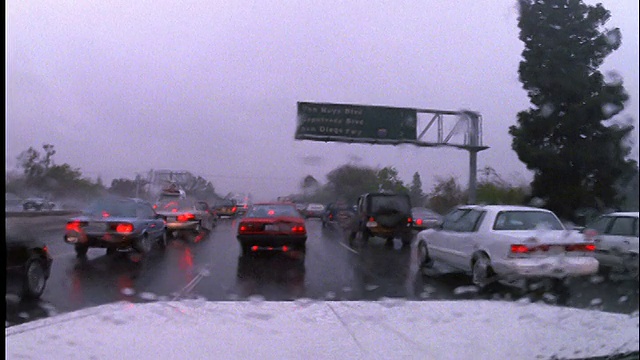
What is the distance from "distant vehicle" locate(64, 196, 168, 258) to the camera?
6883mm

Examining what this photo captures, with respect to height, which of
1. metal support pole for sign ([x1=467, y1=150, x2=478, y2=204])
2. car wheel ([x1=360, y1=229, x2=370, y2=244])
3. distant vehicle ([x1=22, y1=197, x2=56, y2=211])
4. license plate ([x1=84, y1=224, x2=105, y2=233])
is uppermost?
metal support pole for sign ([x1=467, y1=150, x2=478, y2=204])

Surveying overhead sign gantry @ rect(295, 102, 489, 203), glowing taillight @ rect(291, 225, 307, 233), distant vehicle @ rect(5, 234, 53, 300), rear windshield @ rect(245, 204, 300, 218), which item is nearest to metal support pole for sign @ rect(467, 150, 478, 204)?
A: overhead sign gantry @ rect(295, 102, 489, 203)

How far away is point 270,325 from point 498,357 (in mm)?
2081

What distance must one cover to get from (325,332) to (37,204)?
130 inches

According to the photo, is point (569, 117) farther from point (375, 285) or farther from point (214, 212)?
point (214, 212)

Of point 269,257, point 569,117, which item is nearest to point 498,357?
→ point 569,117

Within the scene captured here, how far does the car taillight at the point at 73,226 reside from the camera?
685 cm

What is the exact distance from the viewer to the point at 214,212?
30.5ft

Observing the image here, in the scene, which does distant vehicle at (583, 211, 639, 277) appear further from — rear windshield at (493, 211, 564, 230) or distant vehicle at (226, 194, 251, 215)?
distant vehicle at (226, 194, 251, 215)

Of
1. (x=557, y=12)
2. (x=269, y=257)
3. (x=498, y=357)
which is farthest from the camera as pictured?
(x=269, y=257)

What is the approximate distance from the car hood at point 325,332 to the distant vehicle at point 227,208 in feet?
6.68

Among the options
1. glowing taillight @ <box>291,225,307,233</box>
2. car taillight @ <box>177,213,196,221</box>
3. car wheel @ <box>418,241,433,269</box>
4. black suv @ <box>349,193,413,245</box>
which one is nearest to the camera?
black suv @ <box>349,193,413,245</box>

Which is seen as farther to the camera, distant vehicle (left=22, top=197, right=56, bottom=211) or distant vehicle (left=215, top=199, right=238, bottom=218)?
distant vehicle (left=215, top=199, right=238, bottom=218)

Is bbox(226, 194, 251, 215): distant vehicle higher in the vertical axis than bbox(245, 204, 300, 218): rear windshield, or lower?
higher
